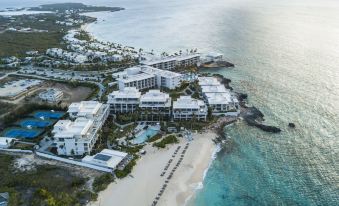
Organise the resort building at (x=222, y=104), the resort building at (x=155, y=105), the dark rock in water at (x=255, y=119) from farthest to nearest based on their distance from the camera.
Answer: the resort building at (x=222, y=104), the resort building at (x=155, y=105), the dark rock in water at (x=255, y=119)

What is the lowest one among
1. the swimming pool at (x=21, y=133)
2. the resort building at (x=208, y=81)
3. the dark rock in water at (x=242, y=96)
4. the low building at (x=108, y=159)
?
the swimming pool at (x=21, y=133)

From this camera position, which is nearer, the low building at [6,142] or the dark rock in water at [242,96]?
the low building at [6,142]

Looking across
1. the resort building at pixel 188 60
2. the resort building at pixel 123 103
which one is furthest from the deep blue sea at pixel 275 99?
the resort building at pixel 123 103

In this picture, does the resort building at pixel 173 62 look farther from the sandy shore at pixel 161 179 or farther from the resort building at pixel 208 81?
the sandy shore at pixel 161 179

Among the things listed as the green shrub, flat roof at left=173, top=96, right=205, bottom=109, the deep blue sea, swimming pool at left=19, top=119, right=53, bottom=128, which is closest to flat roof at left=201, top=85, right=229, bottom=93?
the deep blue sea

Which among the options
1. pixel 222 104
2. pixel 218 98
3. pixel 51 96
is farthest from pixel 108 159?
pixel 51 96

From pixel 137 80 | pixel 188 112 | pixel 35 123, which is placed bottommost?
pixel 35 123

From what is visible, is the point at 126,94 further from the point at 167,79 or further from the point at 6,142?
the point at 6,142
